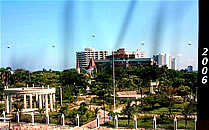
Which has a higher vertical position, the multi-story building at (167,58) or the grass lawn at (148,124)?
the multi-story building at (167,58)

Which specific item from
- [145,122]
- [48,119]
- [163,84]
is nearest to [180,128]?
[145,122]

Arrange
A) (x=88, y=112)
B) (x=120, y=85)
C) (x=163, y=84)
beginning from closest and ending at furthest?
(x=88, y=112)
(x=163, y=84)
(x=120, y=85)

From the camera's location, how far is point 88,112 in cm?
725

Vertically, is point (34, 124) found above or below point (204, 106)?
below

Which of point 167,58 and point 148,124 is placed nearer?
point 148,124

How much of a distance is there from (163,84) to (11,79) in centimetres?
934

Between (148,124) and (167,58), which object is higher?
(167,58)

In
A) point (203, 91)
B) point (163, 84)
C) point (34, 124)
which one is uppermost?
point (203, 91)

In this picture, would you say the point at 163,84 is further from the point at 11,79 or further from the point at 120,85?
the point at 11,79

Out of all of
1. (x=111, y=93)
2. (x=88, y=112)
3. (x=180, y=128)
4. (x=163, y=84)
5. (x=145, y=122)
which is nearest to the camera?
(x=180, y=128)

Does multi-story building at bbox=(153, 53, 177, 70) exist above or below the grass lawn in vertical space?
above

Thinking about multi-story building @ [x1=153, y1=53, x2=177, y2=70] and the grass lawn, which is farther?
the grass lawn

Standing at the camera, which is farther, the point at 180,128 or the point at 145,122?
the point at 145,122

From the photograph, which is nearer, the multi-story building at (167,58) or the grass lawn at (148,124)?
the multi-story building at (167,58)
